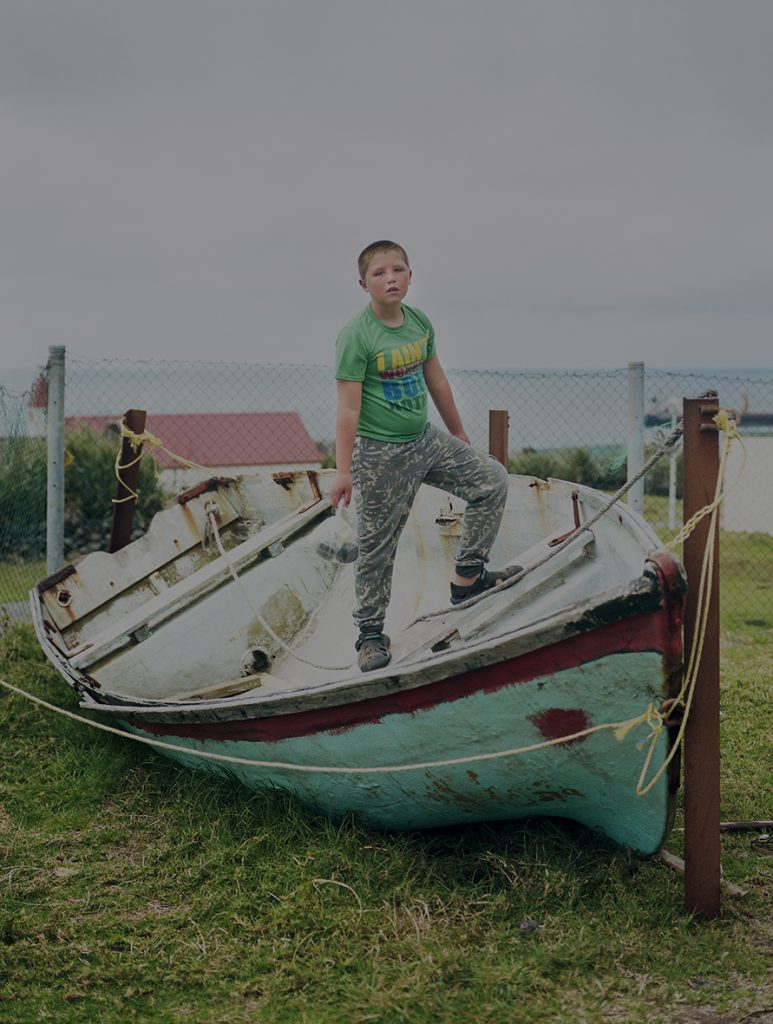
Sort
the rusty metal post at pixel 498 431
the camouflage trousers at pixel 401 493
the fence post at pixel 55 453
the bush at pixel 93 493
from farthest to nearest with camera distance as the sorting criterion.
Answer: the bush at pixel 93 493
the fence post at pixel 55 453
the rusty metal post at pixel 498 431
the camouflage trousers at pixel 401 493

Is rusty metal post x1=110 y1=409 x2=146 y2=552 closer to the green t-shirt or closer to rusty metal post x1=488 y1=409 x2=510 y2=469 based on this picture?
rusty metal post x1=488 y1=409 x2=510 y2=469

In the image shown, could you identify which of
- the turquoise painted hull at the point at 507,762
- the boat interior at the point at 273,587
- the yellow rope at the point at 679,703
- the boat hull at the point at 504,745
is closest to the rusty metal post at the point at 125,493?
the boat interior at the point at 273,587

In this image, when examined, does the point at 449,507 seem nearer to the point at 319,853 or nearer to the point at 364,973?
the point at 319,853

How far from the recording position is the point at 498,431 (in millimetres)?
7215

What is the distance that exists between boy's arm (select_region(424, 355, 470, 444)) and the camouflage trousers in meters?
0.20

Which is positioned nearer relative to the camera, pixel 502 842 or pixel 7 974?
pixel 7 974

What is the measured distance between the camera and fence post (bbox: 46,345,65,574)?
7.95 metres

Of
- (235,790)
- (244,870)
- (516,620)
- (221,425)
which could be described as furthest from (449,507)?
(221,425)

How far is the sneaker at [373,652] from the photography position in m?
4.96

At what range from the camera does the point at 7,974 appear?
155 inches

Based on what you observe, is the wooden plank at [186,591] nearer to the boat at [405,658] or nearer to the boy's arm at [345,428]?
the boat at [405,658]

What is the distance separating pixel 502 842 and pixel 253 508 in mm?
3618

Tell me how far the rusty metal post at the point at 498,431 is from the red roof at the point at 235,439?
10337 millimetres

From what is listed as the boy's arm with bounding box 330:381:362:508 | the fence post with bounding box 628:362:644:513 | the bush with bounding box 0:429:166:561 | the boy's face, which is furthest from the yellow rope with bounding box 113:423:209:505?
the bush with bounding box 0:429:166:561
